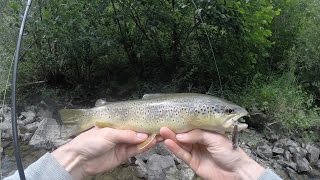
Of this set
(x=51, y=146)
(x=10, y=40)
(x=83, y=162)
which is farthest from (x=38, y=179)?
(x=10, y=40)

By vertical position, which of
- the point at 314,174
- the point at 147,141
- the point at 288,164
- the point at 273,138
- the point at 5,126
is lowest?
the point at 314,174

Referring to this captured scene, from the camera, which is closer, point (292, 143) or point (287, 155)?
point (287, 155)

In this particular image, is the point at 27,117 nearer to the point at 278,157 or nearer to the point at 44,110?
the point at 44,110

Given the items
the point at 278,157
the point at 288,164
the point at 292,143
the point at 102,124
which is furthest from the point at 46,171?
the point at 292,143

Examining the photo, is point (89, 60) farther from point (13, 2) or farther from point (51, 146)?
point (51, 146)

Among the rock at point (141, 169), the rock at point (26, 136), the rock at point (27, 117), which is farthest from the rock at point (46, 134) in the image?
the rock at point (141, 169)

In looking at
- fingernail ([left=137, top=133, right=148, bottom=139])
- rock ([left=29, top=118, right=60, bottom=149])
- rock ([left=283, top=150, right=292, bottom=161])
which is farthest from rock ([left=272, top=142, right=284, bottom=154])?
fingernail ([left=137, top=133, right=148, bottom=139])

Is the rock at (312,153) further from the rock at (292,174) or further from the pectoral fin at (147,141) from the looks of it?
the pectoral fin at (147,141)
